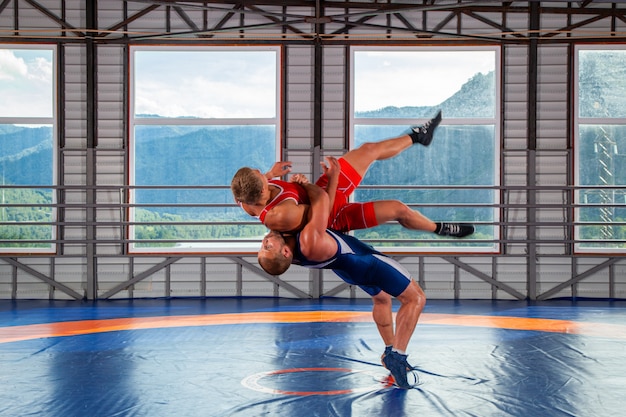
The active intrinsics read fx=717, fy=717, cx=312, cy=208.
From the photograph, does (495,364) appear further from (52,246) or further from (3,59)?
(3,59)

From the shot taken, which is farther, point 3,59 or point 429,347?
point 3,59

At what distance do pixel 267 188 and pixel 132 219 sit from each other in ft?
23.4

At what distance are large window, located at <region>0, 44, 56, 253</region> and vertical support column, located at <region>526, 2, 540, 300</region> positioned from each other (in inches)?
300

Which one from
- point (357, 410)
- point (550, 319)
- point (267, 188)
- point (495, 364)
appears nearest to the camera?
point (357, 410)

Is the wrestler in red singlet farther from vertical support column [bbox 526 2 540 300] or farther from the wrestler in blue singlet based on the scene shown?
vertical support column [bbox 526 2 540 300]

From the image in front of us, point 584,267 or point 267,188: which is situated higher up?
point 267,188

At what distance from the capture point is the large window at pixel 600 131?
11.6 metres

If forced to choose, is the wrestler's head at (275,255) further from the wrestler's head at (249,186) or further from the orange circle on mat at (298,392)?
the orange circle on mat at (298,392)

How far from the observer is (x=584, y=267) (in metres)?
11.4

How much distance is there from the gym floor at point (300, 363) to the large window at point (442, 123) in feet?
7.70

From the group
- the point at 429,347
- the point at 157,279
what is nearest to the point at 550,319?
the point at 429,347

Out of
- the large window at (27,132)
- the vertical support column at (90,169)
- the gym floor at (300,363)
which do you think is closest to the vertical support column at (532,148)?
the gym floor at (300,363)

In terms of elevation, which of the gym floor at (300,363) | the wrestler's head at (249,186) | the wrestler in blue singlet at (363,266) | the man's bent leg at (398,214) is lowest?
the gym floor at (300,363)

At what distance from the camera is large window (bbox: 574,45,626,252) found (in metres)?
11.6
